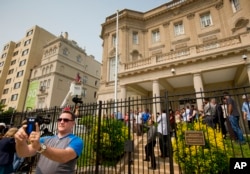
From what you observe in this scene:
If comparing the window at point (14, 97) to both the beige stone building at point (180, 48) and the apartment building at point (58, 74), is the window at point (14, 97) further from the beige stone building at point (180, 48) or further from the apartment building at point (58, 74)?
the beige stone building at point (180, 48)

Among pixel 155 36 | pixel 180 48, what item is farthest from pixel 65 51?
pixel 180 48

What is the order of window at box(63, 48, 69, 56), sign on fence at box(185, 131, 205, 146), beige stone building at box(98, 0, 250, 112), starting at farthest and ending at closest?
window at box(63, 48, 69, 56)
beige stone building at box(98, 0, 250, 112)
sign on fence at box(185, 131, 205, 146)

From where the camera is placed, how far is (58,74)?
33.3m

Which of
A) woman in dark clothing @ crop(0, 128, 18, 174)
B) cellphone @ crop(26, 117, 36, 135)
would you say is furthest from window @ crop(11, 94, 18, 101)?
cellphone @ crop(26, 117, 36, 135)

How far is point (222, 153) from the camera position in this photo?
15.5ft

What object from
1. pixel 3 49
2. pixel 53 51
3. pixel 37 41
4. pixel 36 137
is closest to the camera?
pixel 36 137

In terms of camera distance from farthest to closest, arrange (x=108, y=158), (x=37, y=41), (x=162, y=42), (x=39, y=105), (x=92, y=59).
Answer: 1. (x=92, y=59)
2. (x=37, y=41)
3. (x=39, y=105)
4. (x=162, y=42)
5. (x=108, y=158)

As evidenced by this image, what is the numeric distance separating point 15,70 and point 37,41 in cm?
946

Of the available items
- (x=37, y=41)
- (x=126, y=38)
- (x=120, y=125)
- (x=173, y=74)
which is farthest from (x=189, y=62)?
(x=37, y=41)

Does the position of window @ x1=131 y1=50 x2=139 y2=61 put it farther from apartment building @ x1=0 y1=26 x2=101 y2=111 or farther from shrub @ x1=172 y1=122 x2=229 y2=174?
shrub @ x1=172 y1=122 x2=229 y2=174

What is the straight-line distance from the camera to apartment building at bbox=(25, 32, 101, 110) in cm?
3241

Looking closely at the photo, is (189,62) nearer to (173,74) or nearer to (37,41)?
(173,74)

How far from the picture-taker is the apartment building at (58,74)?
32406 millimetres

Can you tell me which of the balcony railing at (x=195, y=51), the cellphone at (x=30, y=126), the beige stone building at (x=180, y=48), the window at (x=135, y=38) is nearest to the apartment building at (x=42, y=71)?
the beige stone building at (x=180, y=48)
